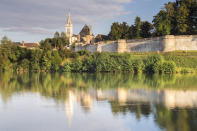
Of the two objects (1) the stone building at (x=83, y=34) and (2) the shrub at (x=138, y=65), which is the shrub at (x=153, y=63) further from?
(1) the stone building at (x=83, y=34)

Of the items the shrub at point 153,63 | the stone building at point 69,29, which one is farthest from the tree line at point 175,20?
the stone building at point 69,29

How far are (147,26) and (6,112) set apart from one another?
4197cm

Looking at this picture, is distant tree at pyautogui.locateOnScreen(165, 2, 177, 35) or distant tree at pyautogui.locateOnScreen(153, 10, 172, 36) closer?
distant tree at pyautogui.locateOnScreen(153, 10, 172, 36)

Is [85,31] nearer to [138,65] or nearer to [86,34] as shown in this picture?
[86,34]

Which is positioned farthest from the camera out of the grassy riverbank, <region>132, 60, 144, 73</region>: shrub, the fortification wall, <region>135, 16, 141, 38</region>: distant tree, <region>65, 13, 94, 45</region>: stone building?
<region>65, 13, 94, 45</region>: stone building

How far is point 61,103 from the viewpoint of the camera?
13.3 metres

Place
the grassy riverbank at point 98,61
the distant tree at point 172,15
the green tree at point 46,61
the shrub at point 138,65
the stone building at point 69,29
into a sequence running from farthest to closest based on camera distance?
the stone building at point 69,29 → the distant tree at point 172,15 → the green tree at point 46,61 → the shrub at point 138,65 → the grassy riverbank at point 98,61

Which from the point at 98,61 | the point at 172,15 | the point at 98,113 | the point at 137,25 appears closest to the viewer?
the point at 98,113

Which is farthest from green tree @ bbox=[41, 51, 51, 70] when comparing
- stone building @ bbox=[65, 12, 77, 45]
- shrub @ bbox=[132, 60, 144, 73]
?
stone building @ bbox=[65, 12, 77, 45]

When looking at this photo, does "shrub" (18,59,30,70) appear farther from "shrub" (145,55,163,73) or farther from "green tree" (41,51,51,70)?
"shrub" (145,55,163,73)

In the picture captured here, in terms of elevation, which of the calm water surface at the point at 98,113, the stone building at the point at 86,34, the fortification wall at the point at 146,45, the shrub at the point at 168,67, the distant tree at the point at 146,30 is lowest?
the calm water surface at the point at 98,113

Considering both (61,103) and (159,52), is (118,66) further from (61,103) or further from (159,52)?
(61,103)

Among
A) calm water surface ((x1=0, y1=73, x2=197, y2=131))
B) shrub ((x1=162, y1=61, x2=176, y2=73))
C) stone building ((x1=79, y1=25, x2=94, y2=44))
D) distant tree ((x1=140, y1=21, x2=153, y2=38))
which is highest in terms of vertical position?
stone building ((x1=79, y1=25, x2=94, y2=44))

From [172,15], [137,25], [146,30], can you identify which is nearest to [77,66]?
[137,25]
